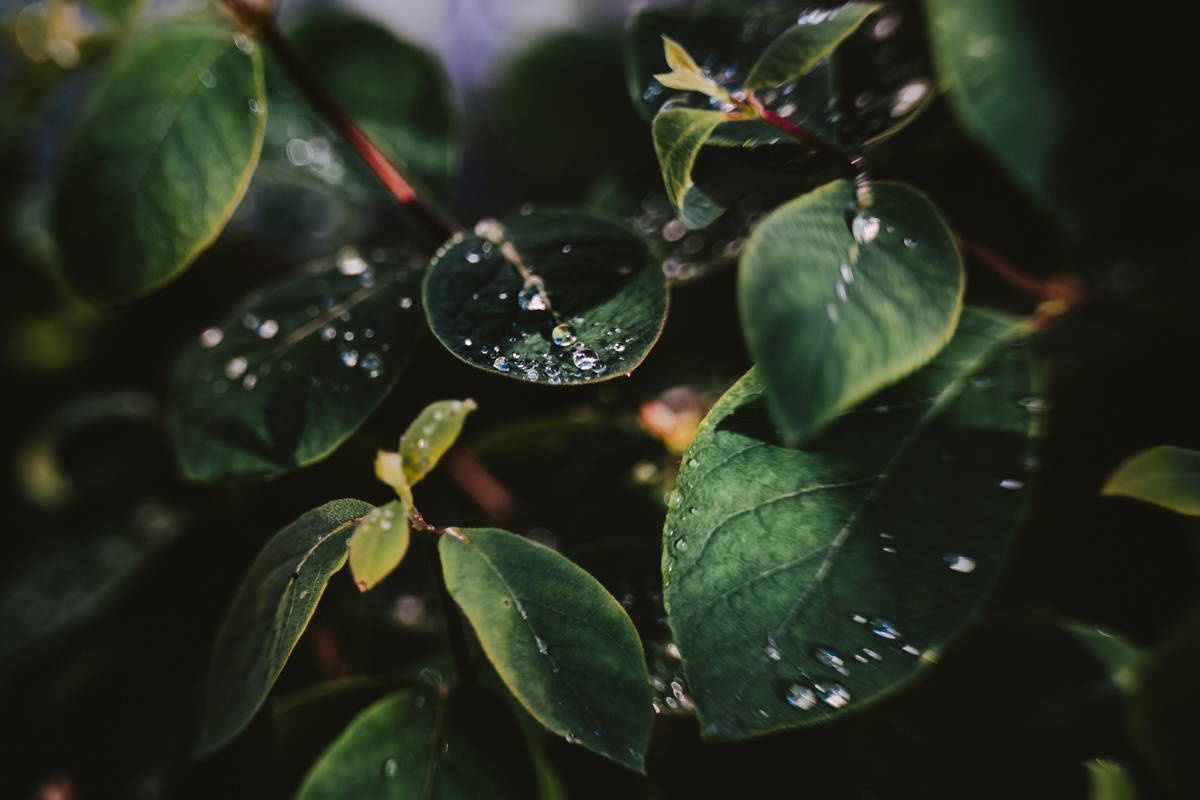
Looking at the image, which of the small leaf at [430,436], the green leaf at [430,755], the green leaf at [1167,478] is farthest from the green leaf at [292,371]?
the green leaf at [1167,478]

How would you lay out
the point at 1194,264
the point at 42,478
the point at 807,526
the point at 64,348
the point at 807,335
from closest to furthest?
1. the point at 807,335
2. the point at 807,526
3. the point at 1194,264
4. the point at 42,478
5. the point at 64,348

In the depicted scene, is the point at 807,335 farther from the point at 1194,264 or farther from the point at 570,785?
the point at 1194,264

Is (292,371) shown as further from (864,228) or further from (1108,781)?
(1108,781)

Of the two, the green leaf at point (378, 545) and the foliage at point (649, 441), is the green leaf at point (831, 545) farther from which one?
the green leaf at point (378, 545)

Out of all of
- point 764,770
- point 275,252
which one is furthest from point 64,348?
point 764,770

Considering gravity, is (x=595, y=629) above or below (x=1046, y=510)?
above
